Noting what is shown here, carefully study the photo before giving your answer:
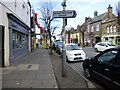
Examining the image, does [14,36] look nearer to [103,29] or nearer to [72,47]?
[72,47]

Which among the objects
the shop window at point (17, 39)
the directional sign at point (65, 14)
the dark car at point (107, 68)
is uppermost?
the directional sign at point (65, 14)

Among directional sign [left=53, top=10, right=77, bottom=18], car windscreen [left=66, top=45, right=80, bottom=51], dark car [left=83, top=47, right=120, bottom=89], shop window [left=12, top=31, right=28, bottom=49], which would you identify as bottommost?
dark car [left=83, top=47, right=120, bottom=89]

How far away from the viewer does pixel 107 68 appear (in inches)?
290

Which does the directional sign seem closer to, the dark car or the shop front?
the dark car

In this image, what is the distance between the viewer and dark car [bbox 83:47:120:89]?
6.78m

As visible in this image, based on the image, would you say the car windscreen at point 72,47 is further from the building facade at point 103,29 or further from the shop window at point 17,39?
the building facade at point 103,29

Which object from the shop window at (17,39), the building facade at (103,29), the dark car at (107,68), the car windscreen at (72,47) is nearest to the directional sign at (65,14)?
the dark car at (107,68)

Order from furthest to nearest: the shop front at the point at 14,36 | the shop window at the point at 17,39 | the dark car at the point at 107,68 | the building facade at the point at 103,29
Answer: the building facade at the point at 103,29, the shop window at the point at 17,39, the shop front at the point at 14,36, the dark car at the point at 107,68

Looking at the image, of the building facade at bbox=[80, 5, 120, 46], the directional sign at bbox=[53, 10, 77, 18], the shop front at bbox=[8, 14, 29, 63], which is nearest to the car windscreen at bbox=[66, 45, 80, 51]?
the shop front at bbox=[8, 14, 29, 63]

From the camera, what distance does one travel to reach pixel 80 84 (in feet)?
26.9

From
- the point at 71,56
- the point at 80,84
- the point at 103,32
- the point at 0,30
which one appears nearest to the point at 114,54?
the point at 80,84

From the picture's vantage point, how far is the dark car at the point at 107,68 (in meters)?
6.78

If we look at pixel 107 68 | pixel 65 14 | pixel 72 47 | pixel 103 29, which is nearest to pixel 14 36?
pixel 72 47

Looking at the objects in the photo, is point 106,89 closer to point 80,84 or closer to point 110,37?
point 80,84
